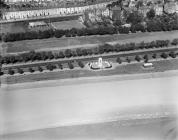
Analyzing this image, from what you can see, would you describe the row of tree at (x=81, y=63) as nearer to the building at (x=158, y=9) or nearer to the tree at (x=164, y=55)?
the tree at (x=164, y=55)

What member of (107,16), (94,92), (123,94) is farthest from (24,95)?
(107,16)

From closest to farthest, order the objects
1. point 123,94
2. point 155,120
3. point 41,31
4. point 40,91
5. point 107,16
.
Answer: point 155,120, point 123,94, point 40,91, point 41,31, point 107,16

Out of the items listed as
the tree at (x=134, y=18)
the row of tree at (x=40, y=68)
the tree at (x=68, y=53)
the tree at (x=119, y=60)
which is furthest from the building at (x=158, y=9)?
the row of tree at (x=40, y=68)

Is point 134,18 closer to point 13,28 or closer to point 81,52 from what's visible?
point 81,52

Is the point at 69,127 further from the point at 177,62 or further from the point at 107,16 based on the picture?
the point at 107,16

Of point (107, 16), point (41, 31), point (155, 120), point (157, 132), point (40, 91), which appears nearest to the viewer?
point (157, 132)

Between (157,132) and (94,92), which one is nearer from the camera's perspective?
(157,132)
